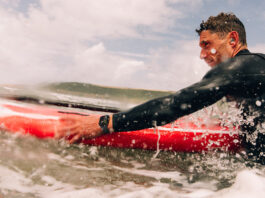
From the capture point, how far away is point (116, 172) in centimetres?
249

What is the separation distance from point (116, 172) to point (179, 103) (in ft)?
3.58

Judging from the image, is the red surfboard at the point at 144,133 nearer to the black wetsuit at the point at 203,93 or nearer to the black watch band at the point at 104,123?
the black watch band at the point at 104,123

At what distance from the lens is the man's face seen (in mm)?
2424

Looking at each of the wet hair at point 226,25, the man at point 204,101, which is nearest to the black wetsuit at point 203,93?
the man at point 204,101

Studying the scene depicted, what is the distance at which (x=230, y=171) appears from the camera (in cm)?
261

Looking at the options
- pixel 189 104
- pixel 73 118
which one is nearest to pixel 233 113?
pixel 189 104

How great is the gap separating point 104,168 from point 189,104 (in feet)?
4.03

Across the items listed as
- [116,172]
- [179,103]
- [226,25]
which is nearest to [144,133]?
[116,172]

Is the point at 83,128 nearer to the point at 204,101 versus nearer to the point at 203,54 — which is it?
the point at 204,101

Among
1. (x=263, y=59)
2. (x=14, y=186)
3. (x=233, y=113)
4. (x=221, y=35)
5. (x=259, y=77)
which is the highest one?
(x=221, y=35)

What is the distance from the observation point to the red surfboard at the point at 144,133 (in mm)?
2838

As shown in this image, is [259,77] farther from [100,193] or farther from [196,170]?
[100,193]

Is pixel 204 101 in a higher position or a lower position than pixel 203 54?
lower

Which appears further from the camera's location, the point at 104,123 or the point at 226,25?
the point at 226,25
